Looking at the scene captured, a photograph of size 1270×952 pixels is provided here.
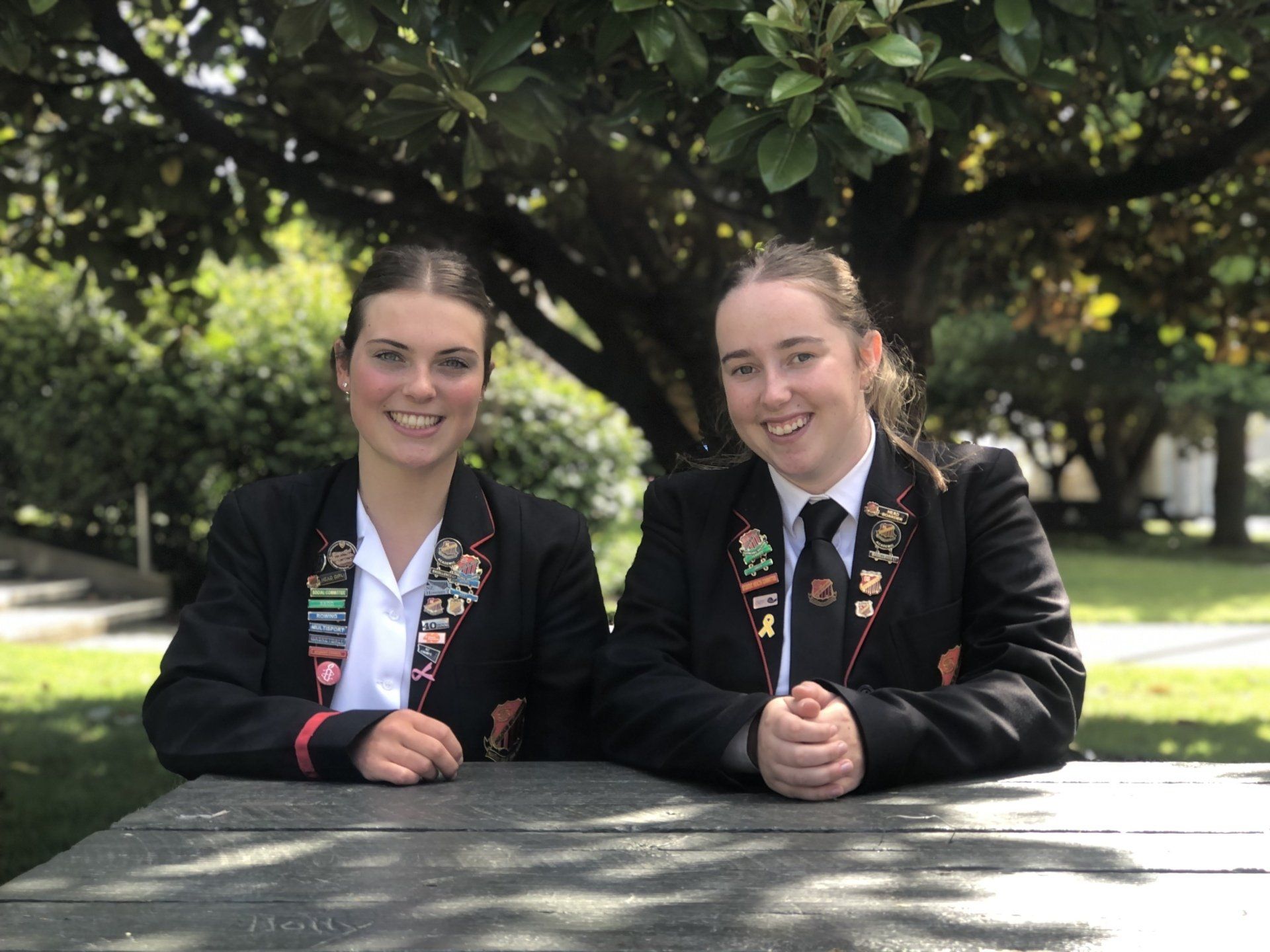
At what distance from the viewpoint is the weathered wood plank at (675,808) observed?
2.13 m

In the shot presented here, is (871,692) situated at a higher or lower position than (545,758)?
higher

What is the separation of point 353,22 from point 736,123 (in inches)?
31.9

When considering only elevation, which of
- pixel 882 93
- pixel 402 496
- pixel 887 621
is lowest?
pixel 887 621

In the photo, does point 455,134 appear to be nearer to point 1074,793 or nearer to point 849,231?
point 849,231

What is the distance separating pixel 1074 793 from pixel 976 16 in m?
1.76

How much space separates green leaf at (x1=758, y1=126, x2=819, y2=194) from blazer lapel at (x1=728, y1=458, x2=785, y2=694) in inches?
23.9

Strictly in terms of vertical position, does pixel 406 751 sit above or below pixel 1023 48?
below

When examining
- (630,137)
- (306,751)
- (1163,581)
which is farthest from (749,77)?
(1163,581)

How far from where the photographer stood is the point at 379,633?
283 cm

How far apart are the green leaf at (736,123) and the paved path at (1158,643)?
333 inches

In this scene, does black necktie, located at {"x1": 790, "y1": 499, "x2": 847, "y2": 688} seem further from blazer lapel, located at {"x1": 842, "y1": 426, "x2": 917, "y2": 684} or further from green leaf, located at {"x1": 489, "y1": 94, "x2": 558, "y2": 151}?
green leaf, located at {"x1": 489, "y1": 94, "x2": 558, "y2": 151}

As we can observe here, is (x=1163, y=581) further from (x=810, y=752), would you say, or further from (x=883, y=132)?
(x=810, y=752)

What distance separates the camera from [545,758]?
2945mm

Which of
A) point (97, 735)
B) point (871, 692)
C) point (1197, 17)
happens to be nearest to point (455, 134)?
point (1197, 17)
